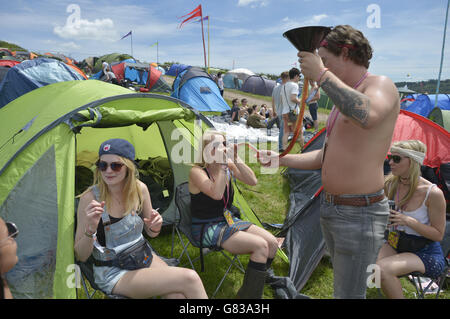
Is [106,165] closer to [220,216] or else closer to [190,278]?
[190,278]

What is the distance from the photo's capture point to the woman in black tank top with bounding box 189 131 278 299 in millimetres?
2496

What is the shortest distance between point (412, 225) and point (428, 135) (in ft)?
5.91

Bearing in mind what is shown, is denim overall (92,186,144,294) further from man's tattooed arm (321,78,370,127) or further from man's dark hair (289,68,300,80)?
man's dark hair (289,68,300,80)

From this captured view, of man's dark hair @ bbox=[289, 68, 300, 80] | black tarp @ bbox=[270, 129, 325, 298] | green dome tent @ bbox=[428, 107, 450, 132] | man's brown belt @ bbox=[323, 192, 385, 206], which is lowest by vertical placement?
black tarp @ bbox=[270, 129, 325, 298]

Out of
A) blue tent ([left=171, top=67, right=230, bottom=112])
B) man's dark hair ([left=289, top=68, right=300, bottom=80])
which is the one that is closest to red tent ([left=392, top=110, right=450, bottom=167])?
man's dark hair ([left=289, top=68, right=300, bottom=80])

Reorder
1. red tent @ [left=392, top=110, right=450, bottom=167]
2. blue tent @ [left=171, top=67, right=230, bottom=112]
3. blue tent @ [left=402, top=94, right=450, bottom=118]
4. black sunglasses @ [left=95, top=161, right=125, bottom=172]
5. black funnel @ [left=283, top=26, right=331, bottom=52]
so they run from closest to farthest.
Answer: black funnel @ [left=283, top=26, right=331, bottom=52], black sunglasses @ [left=95, top=161, right=125, bottom=172], red tent @ [left=392, top=110, right=450, bottom=167], blue tent @ [left=171, top=67, right=230, bottom=112], blue tent @ [left=402, top=94, right=450, bottom=118]

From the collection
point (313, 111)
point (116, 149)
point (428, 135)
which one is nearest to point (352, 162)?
point (116, 149)

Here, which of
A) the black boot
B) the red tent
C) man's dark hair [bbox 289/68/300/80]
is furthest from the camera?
man's dark hair [bbox 289/68/300/80]

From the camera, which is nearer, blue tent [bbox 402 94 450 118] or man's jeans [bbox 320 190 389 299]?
man's jeans [bbox 320 190 389 299]

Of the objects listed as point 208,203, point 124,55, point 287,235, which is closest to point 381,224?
point 208,203

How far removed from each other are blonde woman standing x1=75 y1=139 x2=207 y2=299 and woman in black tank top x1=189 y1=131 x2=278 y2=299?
1.64ft

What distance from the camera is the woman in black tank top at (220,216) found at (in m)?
2.50

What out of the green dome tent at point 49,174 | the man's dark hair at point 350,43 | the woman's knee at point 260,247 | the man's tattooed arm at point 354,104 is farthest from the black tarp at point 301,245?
the man's dark hair at point 350,43

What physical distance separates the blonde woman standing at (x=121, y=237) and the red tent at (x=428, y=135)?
3158mm
